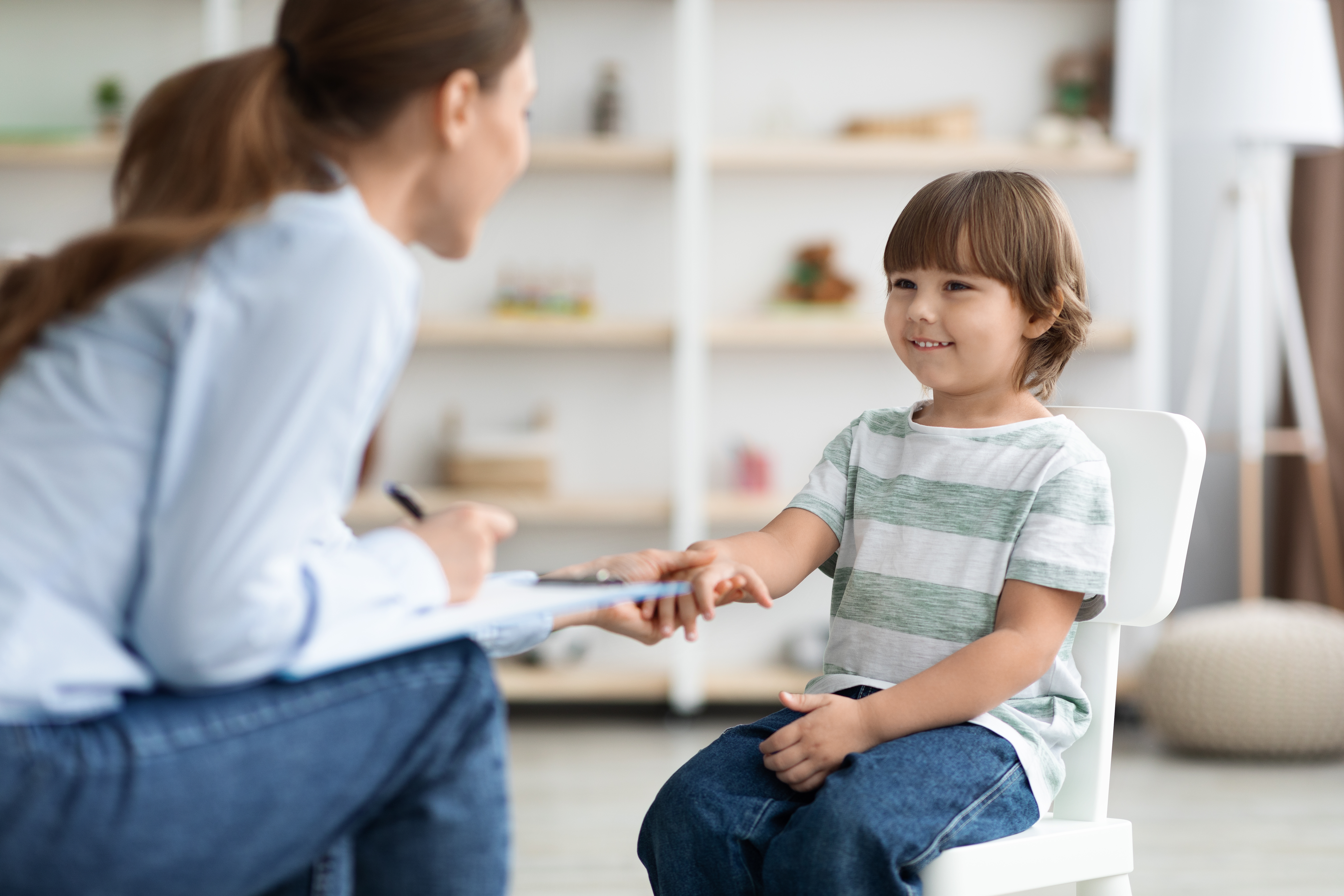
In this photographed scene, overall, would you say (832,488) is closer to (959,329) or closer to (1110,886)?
(959,329)

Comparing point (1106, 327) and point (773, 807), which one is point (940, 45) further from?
point (773, 807)

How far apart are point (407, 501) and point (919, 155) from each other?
240cm

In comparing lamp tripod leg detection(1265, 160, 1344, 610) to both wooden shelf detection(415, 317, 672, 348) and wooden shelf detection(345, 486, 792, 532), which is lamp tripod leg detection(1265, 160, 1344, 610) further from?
wooden shelf detection(415, 317, 672, 348)

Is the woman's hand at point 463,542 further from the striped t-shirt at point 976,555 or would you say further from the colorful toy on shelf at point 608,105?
the colorful toy on shelf at point 608,105

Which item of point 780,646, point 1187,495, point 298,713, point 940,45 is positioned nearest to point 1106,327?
point 940,45

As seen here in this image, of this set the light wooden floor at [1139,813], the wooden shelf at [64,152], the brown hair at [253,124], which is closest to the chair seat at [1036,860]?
the brown hair at [253,124]

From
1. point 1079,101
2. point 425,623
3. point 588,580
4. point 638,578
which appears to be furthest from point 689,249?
point 425,623

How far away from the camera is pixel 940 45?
330 cm

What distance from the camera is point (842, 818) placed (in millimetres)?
978

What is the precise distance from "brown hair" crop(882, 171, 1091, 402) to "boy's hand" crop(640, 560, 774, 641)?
322 millimetres

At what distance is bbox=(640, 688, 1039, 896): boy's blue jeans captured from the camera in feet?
3.19

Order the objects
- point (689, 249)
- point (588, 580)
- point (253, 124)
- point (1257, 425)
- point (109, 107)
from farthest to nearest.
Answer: point (109, 107)
point (689, 249)
point (1257, 425)
point (588, 580)
point (253, 124)

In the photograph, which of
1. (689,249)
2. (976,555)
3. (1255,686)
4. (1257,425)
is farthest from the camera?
(689,249)

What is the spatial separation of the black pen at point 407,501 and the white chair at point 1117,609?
54 cm
